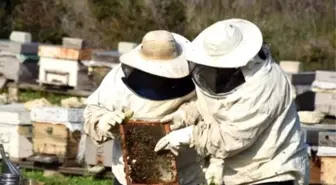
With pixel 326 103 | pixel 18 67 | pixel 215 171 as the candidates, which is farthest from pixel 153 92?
pixel 18 67

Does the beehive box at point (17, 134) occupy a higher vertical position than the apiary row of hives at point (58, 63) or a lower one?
lower

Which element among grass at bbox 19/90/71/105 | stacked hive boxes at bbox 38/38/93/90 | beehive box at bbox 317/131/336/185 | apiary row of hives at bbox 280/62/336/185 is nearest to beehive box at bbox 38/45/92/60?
stacked hive boxes at bbox 38/38/93/90

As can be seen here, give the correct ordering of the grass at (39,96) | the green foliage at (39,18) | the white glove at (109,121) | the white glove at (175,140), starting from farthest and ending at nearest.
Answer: the green foliage at (39,18)
the grass at (39,96)
the white glove at (109,121)
the white glove at (175,140)

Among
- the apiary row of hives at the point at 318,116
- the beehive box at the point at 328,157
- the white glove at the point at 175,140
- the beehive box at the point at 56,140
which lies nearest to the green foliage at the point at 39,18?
the apiary row of hives at the point at 318,116

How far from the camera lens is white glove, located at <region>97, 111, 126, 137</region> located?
5.45 meters

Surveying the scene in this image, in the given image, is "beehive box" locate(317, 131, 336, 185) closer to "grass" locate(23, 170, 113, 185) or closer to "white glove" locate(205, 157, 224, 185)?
"grass" locate(23, 170, 113, 185)

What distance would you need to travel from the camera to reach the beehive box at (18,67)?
1314cm

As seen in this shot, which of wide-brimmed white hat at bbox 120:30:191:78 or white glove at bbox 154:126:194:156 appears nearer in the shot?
white glove at bbox 154:126:194:156

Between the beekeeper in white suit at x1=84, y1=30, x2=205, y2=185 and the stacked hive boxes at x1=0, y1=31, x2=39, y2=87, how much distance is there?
746 cm

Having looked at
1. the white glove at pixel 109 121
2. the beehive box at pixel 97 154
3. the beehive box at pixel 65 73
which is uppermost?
the beehive box at pixel 65 73

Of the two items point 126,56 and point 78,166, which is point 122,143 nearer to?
point 126,56

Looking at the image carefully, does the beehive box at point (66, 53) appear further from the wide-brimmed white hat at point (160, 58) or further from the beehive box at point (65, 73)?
the wide-brimmed white hat at point (160, 58)

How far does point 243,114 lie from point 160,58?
822mm

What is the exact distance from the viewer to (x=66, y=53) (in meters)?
12.3
